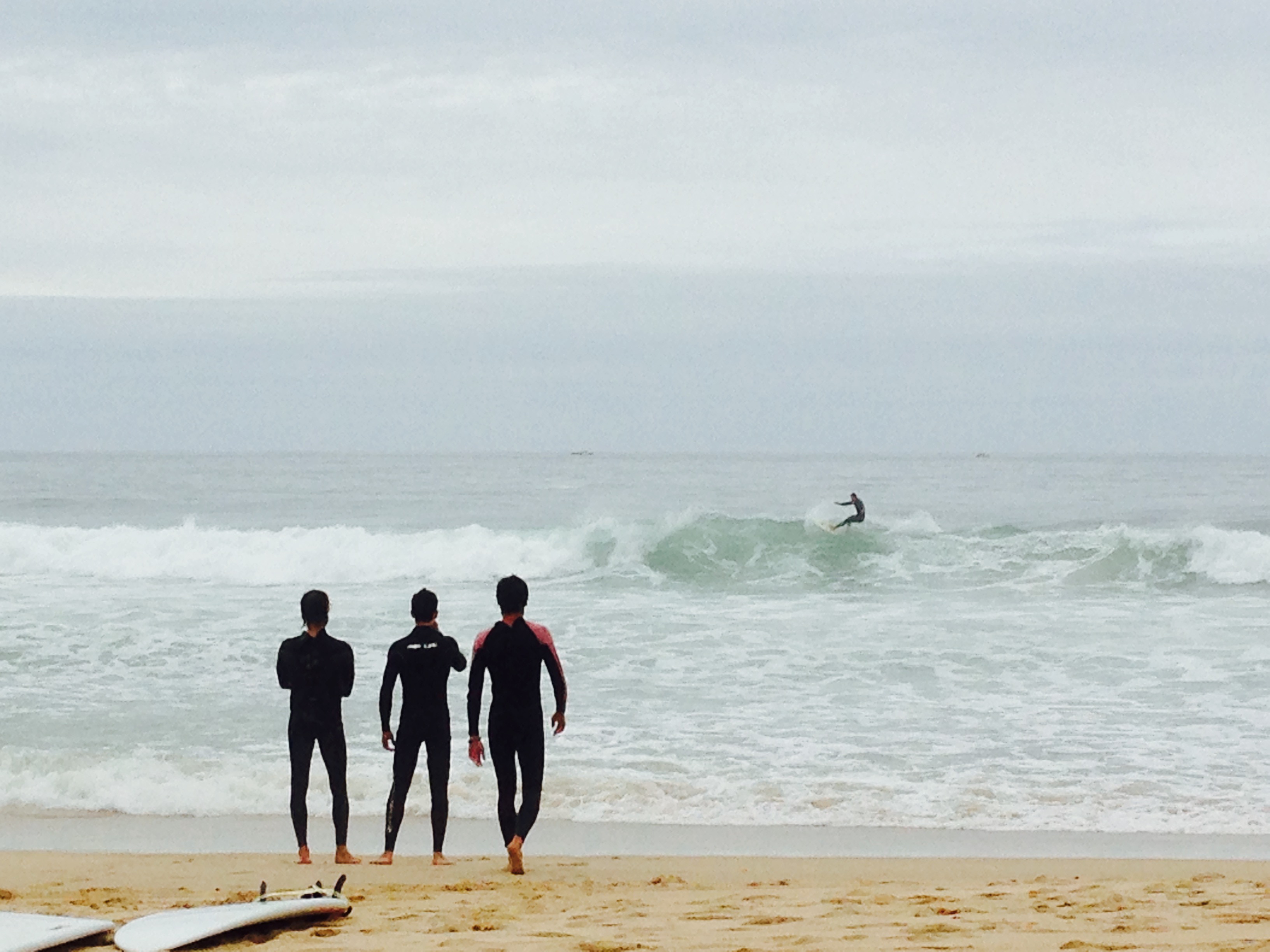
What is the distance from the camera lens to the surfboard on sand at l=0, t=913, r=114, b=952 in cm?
476

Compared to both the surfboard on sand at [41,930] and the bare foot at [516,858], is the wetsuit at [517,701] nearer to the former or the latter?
the bare foot at [516,858]

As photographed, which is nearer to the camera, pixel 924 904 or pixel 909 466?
pixel 924 904

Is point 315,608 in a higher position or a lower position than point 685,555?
lower

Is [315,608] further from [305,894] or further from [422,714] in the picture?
[305,894]

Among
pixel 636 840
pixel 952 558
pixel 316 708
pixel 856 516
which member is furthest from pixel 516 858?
pixel 856 516

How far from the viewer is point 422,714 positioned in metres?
7.15

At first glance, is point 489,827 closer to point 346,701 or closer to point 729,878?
point 729,878

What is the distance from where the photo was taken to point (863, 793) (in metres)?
8.84

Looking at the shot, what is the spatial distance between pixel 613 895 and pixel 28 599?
50.2ft

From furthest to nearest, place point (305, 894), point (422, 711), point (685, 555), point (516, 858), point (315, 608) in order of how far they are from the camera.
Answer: point (685, 555)
point (422, 711)
point (315, 608)
point (516, 858)
point (305, 894)

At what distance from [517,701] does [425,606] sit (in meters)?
0.71

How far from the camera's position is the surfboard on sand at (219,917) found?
15.8 ft

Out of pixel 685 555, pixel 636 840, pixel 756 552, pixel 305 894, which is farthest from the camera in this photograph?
pixel 756 552

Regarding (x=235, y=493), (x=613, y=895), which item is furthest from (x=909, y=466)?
(x=613, y=895)
